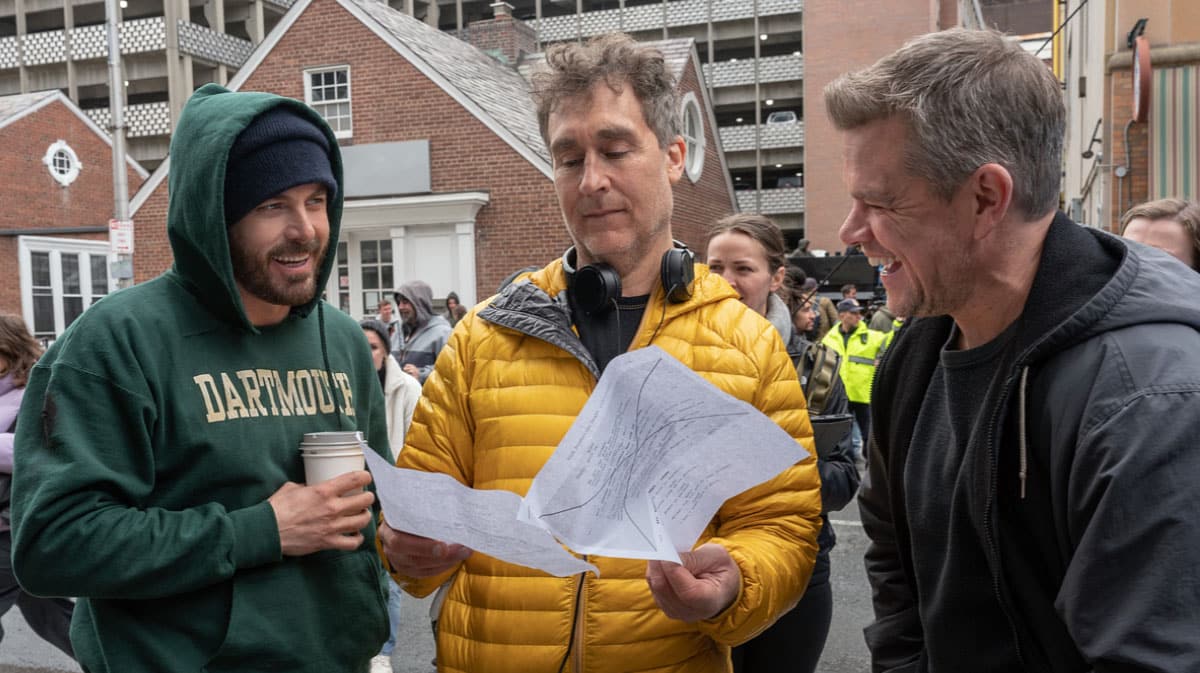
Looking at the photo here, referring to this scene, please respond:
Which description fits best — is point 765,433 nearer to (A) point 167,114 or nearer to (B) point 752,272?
(B) point 752,272

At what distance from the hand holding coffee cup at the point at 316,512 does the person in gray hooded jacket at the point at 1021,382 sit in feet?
3.72

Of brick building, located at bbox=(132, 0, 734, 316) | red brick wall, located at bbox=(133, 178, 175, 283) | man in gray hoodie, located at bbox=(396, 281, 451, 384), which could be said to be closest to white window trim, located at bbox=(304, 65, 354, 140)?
brick building, located at bbox=(132, 0, 734, 316)

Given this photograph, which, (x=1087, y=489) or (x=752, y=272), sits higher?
(x=752, y=272)

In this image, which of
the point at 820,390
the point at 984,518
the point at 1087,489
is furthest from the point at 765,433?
the point at 820,390

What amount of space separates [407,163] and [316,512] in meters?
17.0

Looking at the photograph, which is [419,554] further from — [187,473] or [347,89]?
[347,89]

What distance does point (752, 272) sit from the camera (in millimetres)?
3738

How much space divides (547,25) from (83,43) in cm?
2363

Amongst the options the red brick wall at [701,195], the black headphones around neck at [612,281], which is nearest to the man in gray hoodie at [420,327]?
the black headphones around neck at [612,281]

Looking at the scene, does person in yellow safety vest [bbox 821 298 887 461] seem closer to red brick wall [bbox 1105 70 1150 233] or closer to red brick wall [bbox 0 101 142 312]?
red brick wall [bbox 1105 70 1150 233]

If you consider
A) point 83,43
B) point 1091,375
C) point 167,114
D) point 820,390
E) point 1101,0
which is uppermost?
point 83,43

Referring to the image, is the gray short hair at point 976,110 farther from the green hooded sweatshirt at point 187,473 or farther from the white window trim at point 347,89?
the white window trim at point 347,89

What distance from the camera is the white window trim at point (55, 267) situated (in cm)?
2503

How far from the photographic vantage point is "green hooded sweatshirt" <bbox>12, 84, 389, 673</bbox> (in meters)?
1.82
